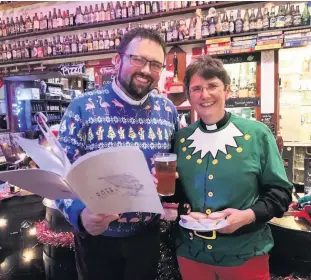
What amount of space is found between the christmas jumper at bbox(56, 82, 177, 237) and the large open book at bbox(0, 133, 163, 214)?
286 mm

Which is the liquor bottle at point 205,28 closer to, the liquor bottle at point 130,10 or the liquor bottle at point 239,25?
the liquor bottle at point 239,25

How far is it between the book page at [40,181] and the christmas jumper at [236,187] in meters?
0.57

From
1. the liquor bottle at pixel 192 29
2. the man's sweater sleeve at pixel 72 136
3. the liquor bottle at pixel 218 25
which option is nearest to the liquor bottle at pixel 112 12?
the liquor bottle at pixel 192 29

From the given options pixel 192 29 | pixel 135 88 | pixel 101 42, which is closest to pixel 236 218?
pixel 135 88

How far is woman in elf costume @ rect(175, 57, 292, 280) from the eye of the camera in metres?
1.30

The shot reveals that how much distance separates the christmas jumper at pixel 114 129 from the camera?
4.41 feet

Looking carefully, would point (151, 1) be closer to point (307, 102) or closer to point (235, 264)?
point (307, 102)

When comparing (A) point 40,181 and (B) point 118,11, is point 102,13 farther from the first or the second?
(A) point 40,181

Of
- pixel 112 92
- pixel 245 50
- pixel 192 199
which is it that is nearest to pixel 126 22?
pixel 245 50

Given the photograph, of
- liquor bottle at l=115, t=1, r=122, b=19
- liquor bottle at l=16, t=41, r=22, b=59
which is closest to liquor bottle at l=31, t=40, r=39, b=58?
liquor bottle at l=16, t=41, r=22, b=59

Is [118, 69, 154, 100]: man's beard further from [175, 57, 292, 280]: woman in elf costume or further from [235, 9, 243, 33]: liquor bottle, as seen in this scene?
[235, 9, 243, 33]: liquor bottle

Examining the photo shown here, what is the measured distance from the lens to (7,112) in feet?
24.9

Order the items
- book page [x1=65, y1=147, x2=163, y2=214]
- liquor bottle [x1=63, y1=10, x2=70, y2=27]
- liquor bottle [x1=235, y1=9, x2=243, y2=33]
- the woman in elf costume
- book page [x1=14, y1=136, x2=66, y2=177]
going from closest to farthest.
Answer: book page [x1=65, y1=147, x2=163, y2=214], book page [x1=14, y1=136, x2=66, y2=177], the woman in elf costume, liquor bottle [x1=235, y1=9, x2=243, y2=33], liquor bottle [x1=63, y1=10, x2=70, y2=27]

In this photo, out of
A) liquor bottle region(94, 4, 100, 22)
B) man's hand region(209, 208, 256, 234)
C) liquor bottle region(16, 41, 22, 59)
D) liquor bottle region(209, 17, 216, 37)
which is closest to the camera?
man's hand region(209, 208, 256, 234)
